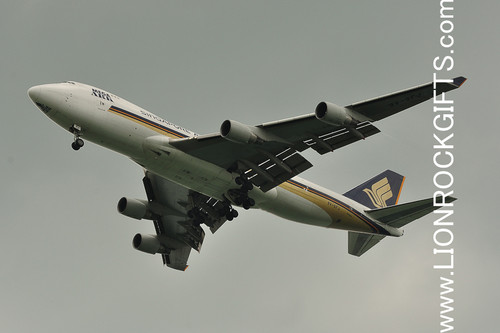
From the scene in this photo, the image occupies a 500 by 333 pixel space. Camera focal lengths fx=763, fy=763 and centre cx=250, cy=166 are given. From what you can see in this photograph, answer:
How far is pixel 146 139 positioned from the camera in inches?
1508

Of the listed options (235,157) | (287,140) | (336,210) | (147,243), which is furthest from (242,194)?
(147,243)

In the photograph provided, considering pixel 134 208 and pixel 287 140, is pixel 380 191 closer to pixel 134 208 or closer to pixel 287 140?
pixel 287 140

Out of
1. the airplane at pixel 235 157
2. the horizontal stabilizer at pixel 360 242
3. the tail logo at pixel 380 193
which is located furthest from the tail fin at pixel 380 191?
the horizontal stabilizer at pixel 360 242

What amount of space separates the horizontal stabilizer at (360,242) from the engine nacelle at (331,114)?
1437 centimetres

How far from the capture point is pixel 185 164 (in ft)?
128

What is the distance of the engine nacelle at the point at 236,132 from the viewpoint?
119 feet

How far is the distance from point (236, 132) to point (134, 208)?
11.8 meters

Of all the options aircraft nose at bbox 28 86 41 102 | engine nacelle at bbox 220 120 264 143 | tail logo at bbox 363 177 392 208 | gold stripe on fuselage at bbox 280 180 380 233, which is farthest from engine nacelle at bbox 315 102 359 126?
tail logo at bbox 363 177 392 208

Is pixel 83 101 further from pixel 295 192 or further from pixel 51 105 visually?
pixel 295 192

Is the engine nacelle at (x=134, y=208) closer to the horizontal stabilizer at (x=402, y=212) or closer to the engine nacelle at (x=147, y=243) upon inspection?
the engine nacelle at (x=147, y=243)

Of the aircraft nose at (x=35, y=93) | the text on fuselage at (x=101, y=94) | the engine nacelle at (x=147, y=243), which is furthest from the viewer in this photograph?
the engine nacelle at (x=147, y=243)

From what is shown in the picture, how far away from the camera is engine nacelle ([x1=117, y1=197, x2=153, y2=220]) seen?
45219mm

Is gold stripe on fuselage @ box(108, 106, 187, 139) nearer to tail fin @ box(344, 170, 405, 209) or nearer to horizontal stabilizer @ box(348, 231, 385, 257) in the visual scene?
tail fin @ box(344, 170, 405, 209)

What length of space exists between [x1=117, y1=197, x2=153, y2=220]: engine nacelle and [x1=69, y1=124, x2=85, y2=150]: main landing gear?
8.61 metres
